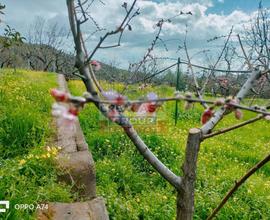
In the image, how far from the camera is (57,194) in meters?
3.68

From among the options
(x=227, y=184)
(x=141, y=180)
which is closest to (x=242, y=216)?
(x=227, y=184)

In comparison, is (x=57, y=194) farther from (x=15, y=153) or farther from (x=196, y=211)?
(x=196, y=211)

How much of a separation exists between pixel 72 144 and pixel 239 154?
4041 mm

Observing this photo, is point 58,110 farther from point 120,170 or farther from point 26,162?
point 120,170

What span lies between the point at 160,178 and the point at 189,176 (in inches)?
156

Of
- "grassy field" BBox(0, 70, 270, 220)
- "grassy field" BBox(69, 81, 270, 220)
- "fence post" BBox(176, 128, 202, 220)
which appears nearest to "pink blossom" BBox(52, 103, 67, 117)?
"fence post" BBox(176, 128, 202, 220)

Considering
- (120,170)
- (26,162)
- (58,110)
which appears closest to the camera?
(58,110)

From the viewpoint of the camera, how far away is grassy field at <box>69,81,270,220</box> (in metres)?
4.72

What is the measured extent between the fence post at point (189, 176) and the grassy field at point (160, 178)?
1077 mm

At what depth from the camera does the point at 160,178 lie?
5855mm

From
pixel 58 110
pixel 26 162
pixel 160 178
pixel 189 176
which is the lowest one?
pixel 160 178

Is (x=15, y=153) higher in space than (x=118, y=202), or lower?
higher

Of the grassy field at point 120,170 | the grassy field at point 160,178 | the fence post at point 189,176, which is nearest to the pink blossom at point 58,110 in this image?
the fence post at point 189,176

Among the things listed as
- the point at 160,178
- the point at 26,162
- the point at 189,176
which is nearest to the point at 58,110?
the point at 189,176
